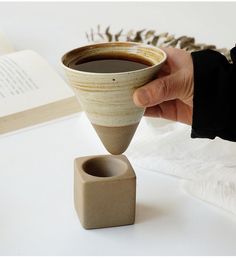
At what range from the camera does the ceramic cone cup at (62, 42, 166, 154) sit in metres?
0.65

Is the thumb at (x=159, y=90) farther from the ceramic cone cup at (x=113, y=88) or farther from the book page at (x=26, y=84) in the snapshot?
the book page at (x=26, y=84)

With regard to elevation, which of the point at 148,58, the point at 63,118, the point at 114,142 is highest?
the point at 148,58

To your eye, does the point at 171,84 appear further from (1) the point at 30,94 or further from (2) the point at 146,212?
(1) the point at 30,94

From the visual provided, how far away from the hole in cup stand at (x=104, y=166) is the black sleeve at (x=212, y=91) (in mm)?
124

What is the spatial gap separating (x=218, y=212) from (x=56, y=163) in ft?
0.91

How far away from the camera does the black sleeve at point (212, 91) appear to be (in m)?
0.75

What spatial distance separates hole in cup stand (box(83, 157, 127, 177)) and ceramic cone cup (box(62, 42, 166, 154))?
0.6 inches

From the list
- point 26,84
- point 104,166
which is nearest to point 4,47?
point 26,84

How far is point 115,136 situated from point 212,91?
15 cm

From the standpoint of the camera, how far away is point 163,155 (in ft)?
2.89
